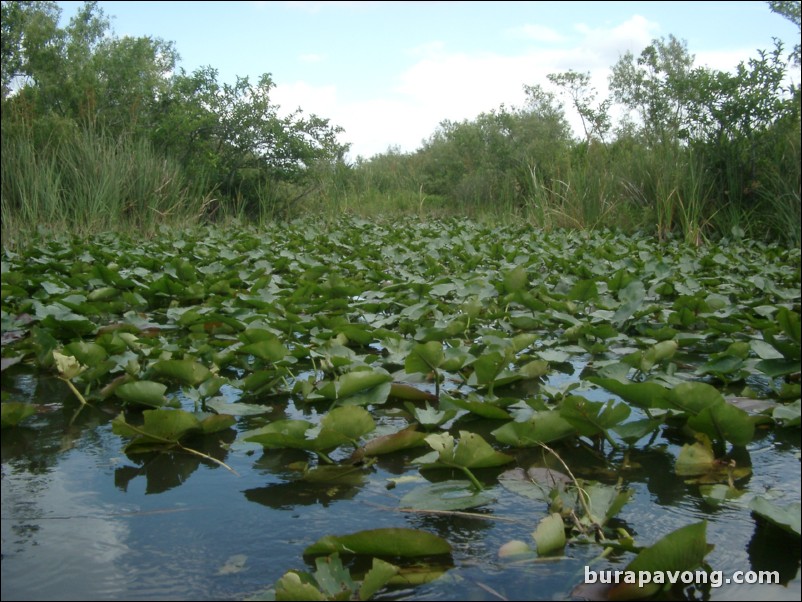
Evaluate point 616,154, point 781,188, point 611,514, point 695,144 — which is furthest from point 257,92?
point 611,514

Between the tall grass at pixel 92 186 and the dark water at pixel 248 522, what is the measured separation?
111 inches

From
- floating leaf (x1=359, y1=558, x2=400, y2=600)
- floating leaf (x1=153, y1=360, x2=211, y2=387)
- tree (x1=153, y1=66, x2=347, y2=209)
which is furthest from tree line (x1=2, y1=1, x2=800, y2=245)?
floating leaf (x1=359, y1=558, x2=400, y2=600)

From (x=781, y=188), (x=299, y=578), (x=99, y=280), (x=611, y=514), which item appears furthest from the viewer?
(x=781, y=188)

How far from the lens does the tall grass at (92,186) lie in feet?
15.1

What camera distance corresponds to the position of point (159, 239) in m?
5.62

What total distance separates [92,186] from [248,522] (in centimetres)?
524

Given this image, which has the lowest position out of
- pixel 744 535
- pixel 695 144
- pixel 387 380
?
pixel 744 535

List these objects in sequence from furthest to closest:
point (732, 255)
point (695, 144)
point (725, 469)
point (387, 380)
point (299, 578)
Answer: point (695, 144), point (732, 255), point (387, 380), point (725, 469), point (299, 578)

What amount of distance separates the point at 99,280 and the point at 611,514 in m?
2.71

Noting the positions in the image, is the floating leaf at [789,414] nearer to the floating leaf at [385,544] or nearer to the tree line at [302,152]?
the floating leaf at [385,544]

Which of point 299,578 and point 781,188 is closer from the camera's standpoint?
point 299,578

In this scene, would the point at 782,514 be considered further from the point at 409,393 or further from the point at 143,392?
the point at 143,392

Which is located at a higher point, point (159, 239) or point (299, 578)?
point (159, 239)

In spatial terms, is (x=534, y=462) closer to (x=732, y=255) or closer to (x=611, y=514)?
(x=611, y=514)
